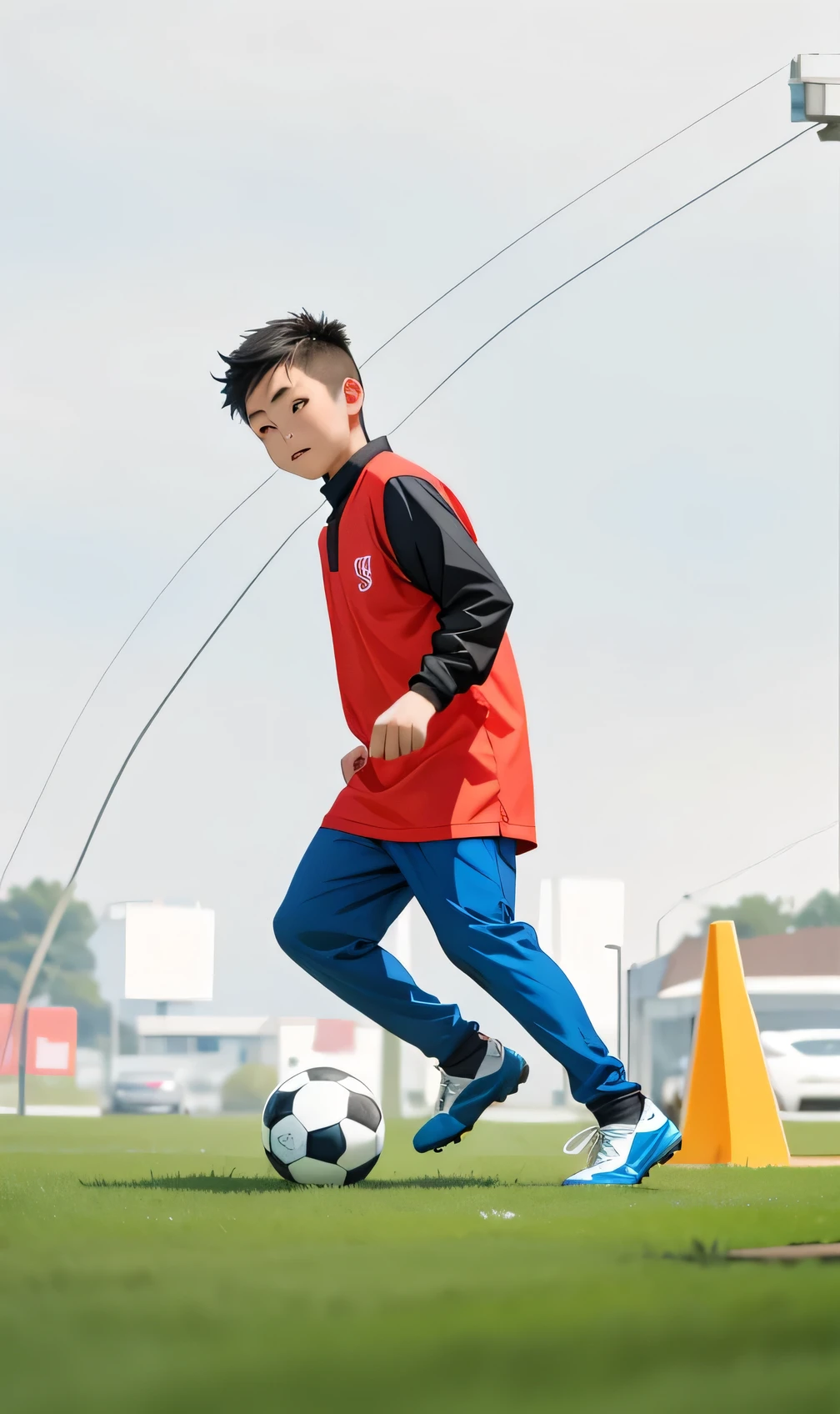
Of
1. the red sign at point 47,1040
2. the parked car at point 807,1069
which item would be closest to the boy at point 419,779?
the red sign at point 47,1040

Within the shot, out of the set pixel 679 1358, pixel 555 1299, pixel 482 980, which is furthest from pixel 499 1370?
pixel 482 980

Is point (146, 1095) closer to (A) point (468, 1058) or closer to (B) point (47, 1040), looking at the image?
(B) point (47, 1040)

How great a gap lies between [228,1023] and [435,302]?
3.61 m

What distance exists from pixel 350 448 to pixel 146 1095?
521 cm

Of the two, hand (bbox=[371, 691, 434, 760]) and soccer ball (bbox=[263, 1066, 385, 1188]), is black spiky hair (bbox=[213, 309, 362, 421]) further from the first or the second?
soccer ball (bbox=[263, 1066, 385, 1188])

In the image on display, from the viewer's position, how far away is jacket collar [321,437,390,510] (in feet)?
10.3

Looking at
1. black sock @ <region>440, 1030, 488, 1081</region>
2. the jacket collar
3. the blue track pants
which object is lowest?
black sock @ <region>440, 1030, 488, 1081</region>

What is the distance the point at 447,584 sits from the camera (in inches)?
114

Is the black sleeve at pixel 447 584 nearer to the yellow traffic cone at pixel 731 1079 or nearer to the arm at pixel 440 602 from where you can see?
the arm at pixel 440 602

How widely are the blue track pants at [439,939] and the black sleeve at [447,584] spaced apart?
377 mm

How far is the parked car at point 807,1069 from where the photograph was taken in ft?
23.2

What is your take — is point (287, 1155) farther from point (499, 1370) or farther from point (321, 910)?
point (499, 1370)

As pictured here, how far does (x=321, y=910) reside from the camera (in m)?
3.08

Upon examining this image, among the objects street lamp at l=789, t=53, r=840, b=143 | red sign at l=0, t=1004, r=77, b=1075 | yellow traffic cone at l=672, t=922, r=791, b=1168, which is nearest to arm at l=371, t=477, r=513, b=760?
yellow traffic cone at l=672, t=922, r=791, b=1168
